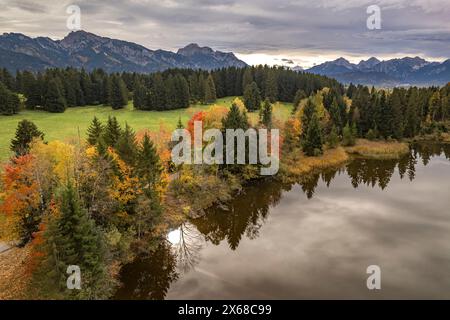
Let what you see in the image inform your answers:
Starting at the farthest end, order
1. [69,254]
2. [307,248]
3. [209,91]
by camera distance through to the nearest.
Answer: [209,91] < [307,248] < [69,254]

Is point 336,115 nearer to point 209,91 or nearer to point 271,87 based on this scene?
point 271,87

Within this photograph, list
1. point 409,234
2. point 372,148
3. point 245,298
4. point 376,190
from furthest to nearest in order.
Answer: point 372,148 → point 376,190 → point 409,234 → point 245,298

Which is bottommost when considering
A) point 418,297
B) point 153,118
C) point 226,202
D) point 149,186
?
point 418,297

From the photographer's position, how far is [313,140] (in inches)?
2709

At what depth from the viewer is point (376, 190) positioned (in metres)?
55.7

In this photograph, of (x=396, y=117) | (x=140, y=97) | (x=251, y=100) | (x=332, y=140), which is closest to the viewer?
(x=332, y=140)

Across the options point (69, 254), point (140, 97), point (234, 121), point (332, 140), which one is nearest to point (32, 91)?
point (140, 97)

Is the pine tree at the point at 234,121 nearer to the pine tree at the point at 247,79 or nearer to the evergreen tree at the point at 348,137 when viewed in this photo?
the evergreen tree at the point at 348,137

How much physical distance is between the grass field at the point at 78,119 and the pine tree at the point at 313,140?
48.4 ft

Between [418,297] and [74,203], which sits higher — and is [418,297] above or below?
below

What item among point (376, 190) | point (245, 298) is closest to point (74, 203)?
point (245, 298)

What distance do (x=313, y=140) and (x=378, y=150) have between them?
65.3ft
